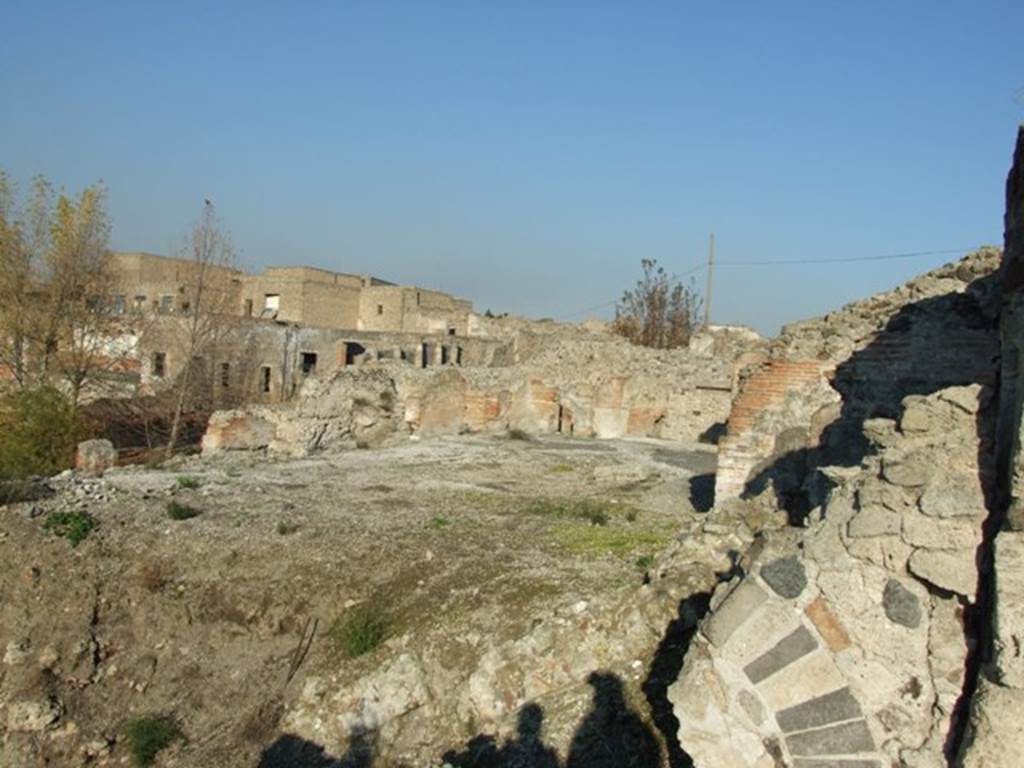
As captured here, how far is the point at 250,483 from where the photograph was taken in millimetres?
11398

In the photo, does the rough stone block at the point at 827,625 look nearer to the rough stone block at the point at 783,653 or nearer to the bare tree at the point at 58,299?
the rough stone block at the point at 783,653

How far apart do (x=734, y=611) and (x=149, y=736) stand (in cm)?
467

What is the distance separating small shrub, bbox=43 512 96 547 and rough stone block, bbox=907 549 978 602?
763 cm

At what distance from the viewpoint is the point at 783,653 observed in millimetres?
3531

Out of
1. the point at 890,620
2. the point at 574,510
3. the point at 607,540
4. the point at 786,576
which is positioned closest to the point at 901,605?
the point at 890,620

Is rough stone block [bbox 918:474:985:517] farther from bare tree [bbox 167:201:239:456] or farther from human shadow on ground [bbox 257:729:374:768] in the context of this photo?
bare tree [bbox 167:201:239:456]

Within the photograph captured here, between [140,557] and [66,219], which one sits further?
[66,219]

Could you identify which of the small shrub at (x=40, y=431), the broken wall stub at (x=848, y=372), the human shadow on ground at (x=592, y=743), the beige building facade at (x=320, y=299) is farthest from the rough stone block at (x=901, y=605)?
the beige building facade at (x=320, y=299)

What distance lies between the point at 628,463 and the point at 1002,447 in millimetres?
10864

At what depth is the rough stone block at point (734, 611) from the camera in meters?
3.62

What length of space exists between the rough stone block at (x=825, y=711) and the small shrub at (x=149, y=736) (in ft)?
15.4

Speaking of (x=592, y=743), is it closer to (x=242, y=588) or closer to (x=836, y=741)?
(x=836, y=741)

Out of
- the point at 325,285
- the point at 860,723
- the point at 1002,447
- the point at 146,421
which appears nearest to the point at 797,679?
the point at 860,723

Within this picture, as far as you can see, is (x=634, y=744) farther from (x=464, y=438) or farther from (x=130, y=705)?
(x=464, y=438)
